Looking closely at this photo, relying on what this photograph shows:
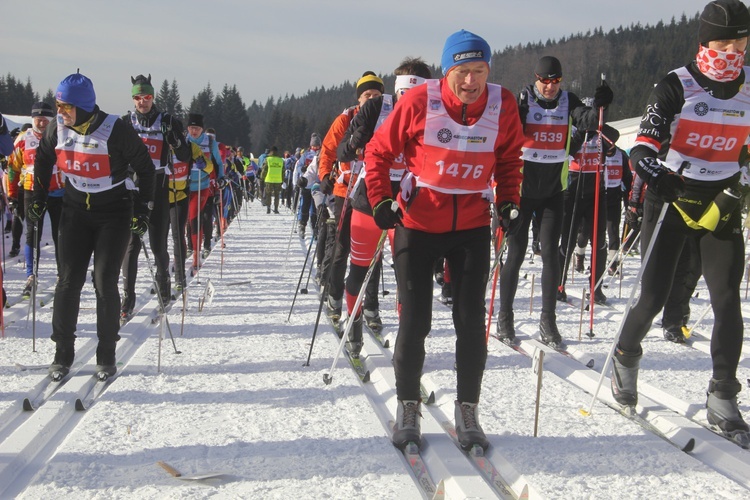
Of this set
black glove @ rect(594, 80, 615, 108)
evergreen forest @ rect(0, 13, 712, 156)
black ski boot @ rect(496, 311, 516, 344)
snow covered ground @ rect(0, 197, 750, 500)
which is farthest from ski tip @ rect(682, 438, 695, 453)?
evergreen forest @ rect(0, 13, 712, 156)

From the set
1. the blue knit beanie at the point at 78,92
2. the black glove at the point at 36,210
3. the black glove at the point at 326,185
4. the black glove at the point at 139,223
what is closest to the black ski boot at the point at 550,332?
the black glove at the point at 326,185

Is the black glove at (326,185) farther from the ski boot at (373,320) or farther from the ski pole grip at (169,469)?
the ski pole grip at (169,469)

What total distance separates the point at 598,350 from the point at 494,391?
154cm

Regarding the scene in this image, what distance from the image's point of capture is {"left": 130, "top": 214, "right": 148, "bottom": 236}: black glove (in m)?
4.77

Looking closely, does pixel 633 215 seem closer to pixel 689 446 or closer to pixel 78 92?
pixel 689 446

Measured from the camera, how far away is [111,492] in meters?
2.81

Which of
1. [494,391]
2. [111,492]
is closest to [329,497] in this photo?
[111,492]

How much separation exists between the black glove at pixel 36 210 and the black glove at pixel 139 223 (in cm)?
78

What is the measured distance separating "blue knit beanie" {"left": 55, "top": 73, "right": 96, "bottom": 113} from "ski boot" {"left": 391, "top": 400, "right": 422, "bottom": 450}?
2.97 metres

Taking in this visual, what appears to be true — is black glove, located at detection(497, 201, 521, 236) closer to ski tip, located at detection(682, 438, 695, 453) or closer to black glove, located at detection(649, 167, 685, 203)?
black glove, located at detection(649, 167, 685, 203)

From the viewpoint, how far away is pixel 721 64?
3438 millimetres

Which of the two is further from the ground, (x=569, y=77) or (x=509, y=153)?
(x=569, y=77)

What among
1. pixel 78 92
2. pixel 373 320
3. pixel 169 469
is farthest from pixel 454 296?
pixel 78 92

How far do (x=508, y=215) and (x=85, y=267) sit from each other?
302 cm
